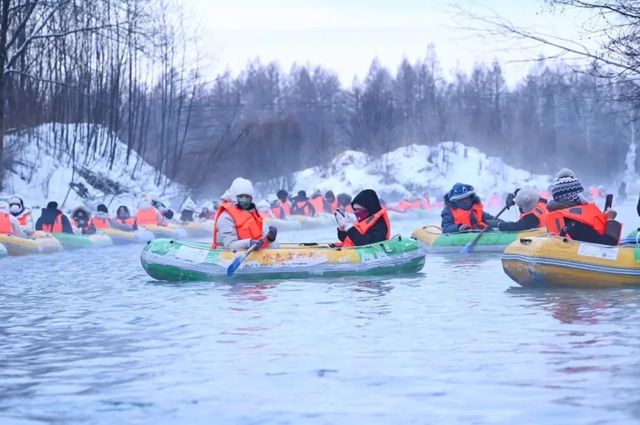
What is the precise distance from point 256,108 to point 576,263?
8033cm

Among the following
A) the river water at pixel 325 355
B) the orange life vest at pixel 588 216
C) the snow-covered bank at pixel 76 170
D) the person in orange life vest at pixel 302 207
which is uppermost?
the snow-covered bank at pixel 76 170

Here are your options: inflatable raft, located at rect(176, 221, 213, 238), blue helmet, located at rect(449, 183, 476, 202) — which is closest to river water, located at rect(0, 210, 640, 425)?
blue helmet, located at rect(449, 183, 476, 202)

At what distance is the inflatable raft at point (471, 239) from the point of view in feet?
60.0

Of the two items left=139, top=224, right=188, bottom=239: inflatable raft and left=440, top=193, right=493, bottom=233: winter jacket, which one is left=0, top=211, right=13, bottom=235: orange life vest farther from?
left=440, top=193, right=493, bottom=233: winter jacket

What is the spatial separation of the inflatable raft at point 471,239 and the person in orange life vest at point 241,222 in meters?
5.04

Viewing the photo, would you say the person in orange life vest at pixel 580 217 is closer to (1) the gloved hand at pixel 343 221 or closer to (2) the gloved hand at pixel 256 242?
(1) the gloved hand at pixel 343 221

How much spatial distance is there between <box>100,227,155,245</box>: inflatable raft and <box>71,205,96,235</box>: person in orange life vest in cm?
32

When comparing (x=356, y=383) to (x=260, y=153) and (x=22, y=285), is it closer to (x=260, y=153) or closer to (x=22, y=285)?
(x=22, y=285)

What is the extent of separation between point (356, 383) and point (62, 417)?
1.77 metres

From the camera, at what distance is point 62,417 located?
6.36 metres

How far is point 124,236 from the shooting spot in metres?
26.6

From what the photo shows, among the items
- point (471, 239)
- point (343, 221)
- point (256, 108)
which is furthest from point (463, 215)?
point (256, 108)

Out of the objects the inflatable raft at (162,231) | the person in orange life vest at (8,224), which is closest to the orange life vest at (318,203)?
the inflatable raft at (162,231)

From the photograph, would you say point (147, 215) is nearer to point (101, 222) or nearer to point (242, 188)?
point (101, 222)
